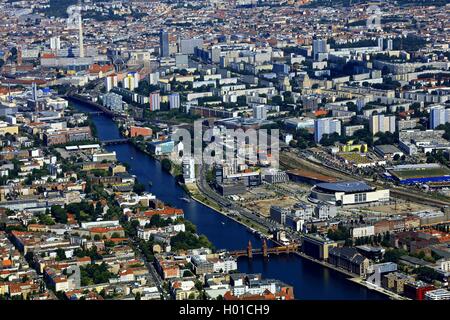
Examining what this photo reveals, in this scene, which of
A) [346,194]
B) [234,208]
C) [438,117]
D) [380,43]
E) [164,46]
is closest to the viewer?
[234,208]

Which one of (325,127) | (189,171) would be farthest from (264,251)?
(325,127)

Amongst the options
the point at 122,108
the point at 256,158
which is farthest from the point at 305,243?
the point at 122,108

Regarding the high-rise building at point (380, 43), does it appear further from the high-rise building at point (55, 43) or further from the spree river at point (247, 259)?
the spree river at point (247, 259)

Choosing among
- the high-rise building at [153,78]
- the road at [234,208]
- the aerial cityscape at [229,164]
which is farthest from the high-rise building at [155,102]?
the road at [234,208]

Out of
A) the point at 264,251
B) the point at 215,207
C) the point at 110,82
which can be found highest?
the point at 264,251

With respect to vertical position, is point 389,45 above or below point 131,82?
above

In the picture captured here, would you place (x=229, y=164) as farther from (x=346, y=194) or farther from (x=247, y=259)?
(x=247, y=259)
